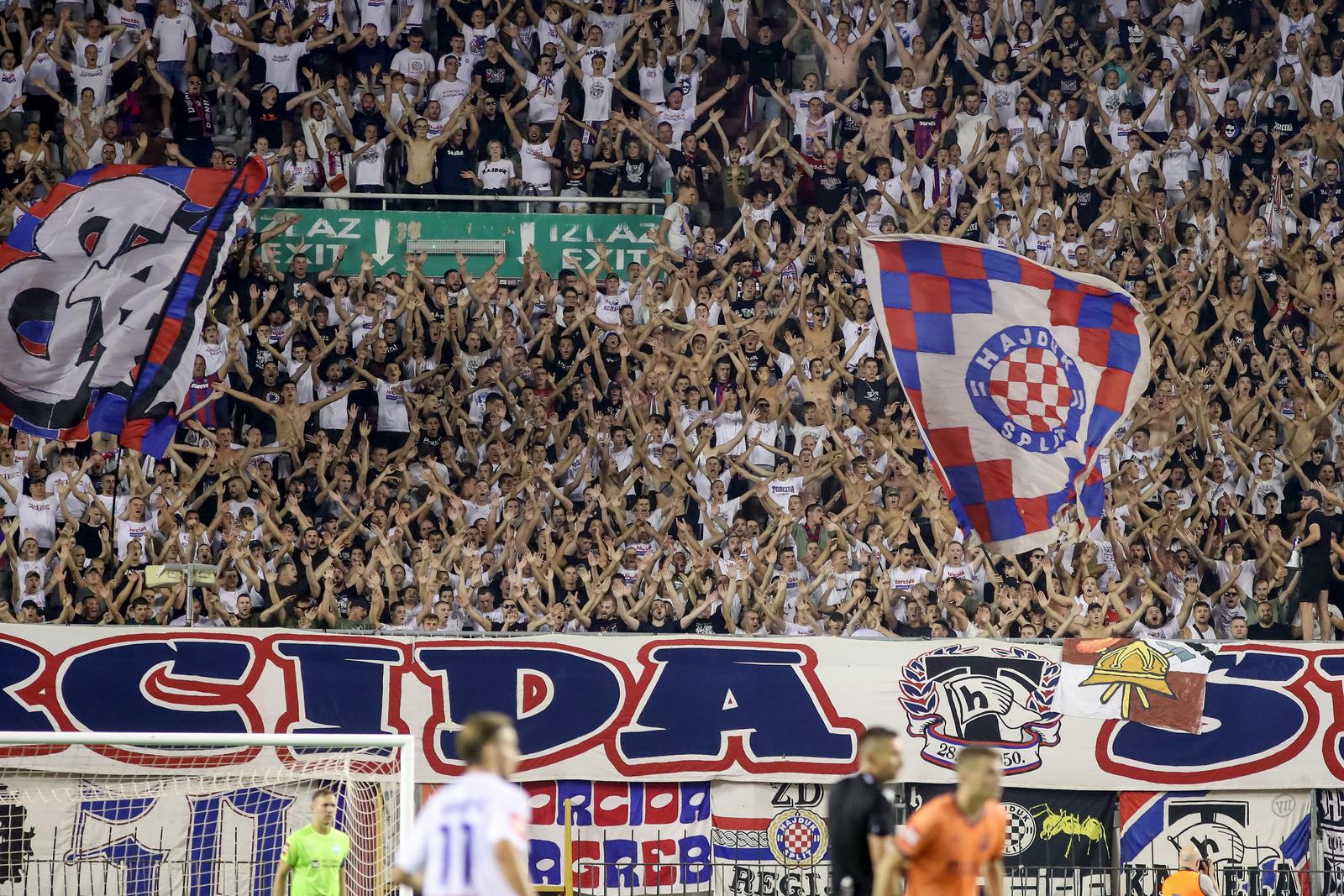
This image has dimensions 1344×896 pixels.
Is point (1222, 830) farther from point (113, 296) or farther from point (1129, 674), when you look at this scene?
point (113, 296)

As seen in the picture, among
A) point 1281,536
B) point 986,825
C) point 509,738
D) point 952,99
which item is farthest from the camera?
point 952,99

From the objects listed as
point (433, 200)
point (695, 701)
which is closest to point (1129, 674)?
point (695, 701)

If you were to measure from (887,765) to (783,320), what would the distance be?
11.4 m

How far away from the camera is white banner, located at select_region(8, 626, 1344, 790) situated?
1515cm

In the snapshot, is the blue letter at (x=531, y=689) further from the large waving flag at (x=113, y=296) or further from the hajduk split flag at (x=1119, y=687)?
the hajduk split flag at (x=1119, y=687)

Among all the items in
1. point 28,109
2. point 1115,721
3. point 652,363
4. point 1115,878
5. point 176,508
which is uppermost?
point 28,109

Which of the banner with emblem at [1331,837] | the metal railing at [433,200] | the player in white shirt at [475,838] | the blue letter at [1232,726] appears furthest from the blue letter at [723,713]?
the player in white shirt at [475,838]

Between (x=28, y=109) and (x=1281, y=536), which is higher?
(x=28, y=109)

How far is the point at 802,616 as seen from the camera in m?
16.2

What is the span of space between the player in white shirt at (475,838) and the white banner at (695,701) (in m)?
9.34

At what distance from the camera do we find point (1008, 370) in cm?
1305

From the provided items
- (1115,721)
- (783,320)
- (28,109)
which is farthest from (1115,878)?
(28,109)

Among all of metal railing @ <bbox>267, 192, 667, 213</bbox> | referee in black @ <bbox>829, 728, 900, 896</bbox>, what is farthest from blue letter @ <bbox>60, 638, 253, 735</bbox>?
referee in black @ <bbox>829, 728, 900, 896</bbox>

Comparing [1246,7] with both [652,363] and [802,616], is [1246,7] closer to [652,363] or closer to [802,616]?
[652,363]
